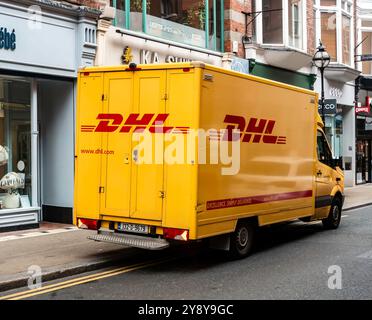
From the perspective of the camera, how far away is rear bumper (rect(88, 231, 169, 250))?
307 inches

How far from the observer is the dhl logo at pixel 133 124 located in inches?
313

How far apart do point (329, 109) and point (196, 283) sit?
1336 cm

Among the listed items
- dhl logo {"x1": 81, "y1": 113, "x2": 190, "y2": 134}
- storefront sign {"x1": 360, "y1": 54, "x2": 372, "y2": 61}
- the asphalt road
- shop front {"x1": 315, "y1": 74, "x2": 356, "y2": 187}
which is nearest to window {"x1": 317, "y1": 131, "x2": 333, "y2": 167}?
the asphalt road

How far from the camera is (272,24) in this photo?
1997 cm

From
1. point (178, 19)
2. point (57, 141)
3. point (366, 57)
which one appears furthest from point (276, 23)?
point (57, 141)

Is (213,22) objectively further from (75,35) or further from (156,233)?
(156,233)

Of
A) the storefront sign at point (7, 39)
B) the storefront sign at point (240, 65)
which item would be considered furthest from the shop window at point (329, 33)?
the storefront sign at point (7, 39)

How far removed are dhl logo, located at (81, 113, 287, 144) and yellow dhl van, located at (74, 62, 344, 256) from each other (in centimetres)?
2

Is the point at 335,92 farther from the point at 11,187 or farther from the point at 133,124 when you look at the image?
the point at 133,124

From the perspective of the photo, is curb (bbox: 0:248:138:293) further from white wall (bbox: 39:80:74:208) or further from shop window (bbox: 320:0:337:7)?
shop window (bbox: 320:0:337:7)

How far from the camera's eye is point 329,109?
1919 centimetres
